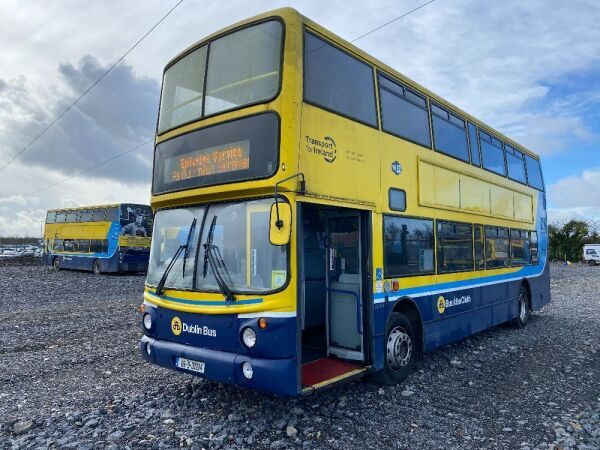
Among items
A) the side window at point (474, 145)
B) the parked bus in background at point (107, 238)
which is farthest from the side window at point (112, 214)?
the side window at point (474, 145)

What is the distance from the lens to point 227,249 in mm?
5168

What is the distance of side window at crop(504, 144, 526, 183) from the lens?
1073cm

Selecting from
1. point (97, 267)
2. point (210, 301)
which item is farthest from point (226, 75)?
point (97, 267)

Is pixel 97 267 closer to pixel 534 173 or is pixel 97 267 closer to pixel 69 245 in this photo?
pixel 69 245

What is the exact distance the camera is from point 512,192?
10641mm

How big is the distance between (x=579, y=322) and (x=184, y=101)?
1111 centimetres

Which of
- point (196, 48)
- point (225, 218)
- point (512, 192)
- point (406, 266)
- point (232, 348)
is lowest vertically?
point (232, 348)

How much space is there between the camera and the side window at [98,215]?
2731 centimetres

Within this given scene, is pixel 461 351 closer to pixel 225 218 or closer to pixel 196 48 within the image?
pixel 225 218

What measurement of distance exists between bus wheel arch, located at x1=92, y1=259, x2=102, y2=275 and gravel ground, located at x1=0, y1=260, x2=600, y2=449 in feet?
62.3

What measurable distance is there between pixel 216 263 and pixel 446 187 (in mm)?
4478

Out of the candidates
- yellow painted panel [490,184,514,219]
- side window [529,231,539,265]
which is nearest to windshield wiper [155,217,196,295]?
yellow painted panel [490,184,514,219]

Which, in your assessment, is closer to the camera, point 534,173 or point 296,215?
point 296,215

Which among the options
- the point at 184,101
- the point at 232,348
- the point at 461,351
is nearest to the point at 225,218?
the point at 232,348
